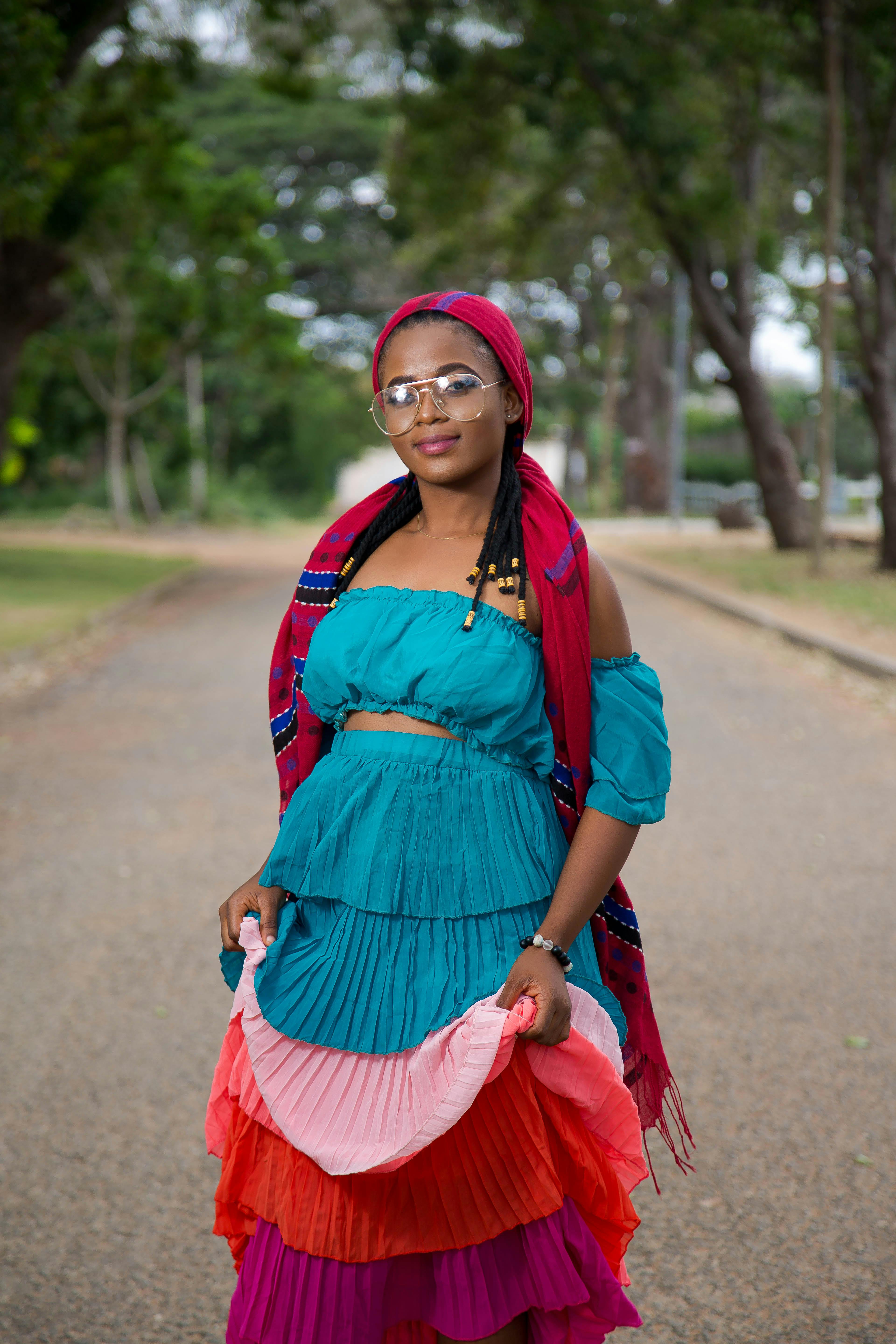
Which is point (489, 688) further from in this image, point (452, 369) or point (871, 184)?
point (871, 184)

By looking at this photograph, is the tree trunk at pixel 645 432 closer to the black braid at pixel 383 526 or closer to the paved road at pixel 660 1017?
the paved road at pixel 660 1017

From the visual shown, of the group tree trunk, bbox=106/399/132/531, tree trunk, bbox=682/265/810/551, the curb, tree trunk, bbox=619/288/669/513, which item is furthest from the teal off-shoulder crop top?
tree trunk, bbox=619/288/669/513

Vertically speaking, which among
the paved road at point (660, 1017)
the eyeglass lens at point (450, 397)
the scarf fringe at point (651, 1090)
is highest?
the eyeglass lens at point (450, 397)

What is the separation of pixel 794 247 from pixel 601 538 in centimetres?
1076

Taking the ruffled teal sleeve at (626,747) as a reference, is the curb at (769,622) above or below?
below

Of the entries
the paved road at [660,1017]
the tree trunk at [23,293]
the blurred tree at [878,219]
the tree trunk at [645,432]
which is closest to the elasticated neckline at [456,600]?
the paved road at [660,1017]

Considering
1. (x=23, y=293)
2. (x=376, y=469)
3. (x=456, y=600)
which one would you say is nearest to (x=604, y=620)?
(x=456, y=600)

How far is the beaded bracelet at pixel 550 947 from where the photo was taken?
176 centimetres

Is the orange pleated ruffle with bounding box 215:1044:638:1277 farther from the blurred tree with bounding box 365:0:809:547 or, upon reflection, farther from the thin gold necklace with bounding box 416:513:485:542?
the blurred tree with bounding box 365:0:809:547

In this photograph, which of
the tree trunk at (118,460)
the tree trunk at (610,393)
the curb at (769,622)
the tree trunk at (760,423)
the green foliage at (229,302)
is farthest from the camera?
the tree trunk at (610,393)

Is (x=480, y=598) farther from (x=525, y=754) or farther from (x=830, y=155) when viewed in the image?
(x=830, y=155)

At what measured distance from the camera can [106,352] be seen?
2861 cm

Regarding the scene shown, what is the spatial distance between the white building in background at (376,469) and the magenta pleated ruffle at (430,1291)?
5312cm

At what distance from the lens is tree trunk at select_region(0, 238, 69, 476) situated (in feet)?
45.3
